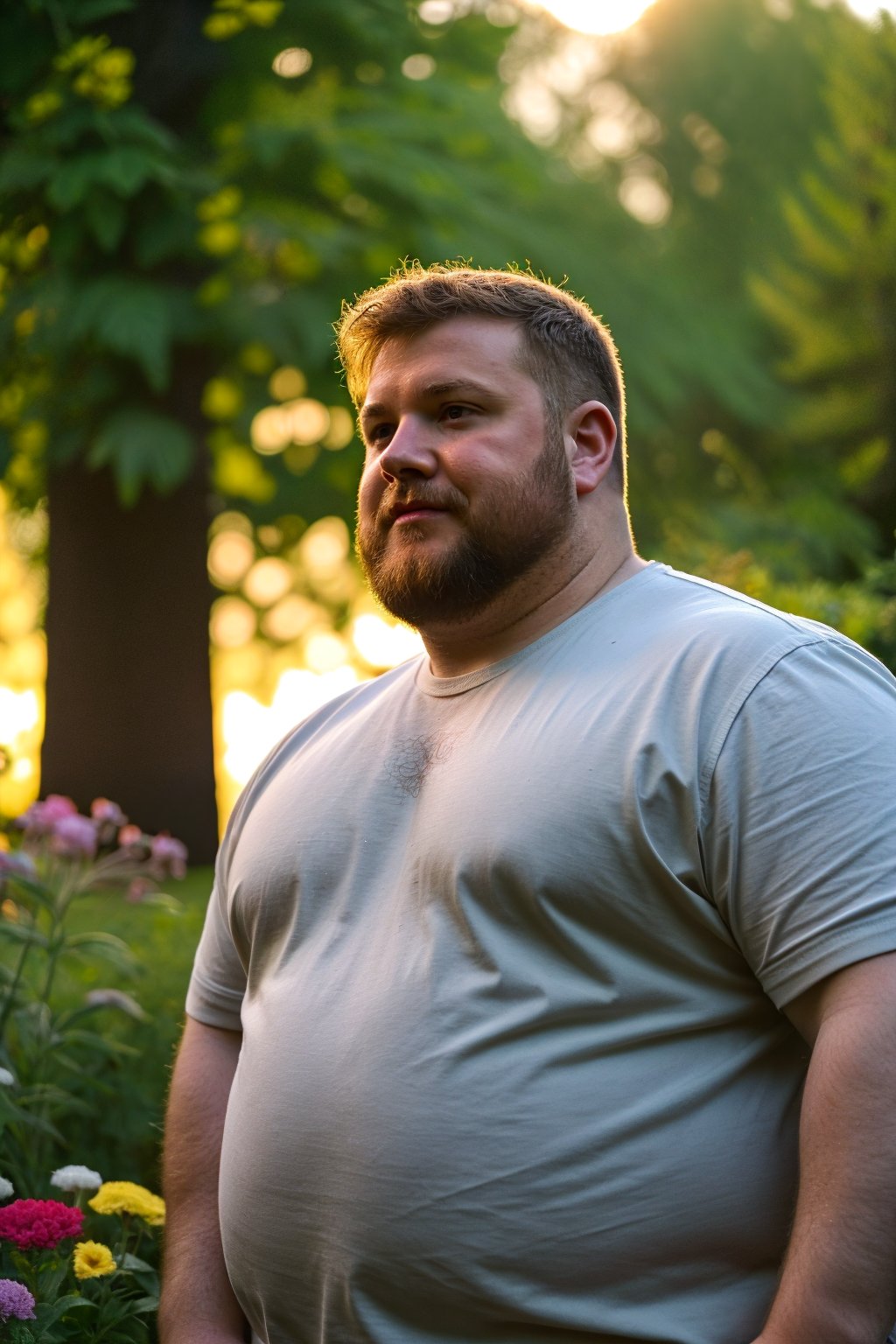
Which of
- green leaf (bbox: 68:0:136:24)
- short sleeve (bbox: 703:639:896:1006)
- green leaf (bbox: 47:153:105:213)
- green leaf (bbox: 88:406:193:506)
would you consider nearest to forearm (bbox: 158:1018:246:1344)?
short sleeve (bbox: 703:639:896:1006)

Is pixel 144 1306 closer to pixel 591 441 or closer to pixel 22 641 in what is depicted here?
pixel 591 441

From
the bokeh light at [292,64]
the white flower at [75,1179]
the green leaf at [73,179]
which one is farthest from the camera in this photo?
the bokeh light at [292,64]

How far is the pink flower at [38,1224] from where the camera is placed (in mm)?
2404

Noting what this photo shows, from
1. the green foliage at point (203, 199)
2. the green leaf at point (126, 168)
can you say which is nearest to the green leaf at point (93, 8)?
the green foliage at point (203, 199)

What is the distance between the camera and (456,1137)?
1.84 meters

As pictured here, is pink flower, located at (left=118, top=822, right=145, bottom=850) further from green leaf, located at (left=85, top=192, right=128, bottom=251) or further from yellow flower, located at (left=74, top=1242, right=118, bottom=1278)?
green leaf, located at (left=85, top=192, right=128, bottom=251)

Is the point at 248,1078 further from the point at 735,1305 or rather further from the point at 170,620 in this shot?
the point at 170,620

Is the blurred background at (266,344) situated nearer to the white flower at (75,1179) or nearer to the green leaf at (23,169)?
the green leaf at (23,169)

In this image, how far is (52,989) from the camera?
4.19m

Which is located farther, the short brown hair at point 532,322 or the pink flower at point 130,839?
the pink flower at point 130,839

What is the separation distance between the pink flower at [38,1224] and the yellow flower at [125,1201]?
10 cm

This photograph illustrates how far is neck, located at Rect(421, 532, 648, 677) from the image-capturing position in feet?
7.25

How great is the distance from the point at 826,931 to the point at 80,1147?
8.00 ft

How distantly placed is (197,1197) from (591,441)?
1407mm
